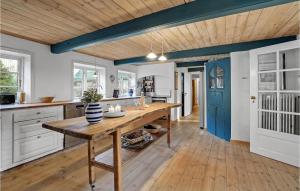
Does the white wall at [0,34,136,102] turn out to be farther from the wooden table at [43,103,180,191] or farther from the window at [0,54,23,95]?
the wooden table at [43,103,180,191]

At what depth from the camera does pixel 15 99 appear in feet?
10.0

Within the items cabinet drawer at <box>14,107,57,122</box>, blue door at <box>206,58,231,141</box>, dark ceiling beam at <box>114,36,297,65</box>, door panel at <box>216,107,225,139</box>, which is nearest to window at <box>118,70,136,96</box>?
dark ceiling beam at <box>114,36,297,65</box>

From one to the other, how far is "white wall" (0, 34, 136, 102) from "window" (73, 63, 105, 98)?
31cm

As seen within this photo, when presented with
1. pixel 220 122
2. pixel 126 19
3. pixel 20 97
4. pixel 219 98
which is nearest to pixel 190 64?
pixel 219 98

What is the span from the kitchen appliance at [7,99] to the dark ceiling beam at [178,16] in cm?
170

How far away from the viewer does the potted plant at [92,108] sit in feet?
5.72

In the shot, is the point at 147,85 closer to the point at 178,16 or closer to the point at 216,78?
the point at 216,78

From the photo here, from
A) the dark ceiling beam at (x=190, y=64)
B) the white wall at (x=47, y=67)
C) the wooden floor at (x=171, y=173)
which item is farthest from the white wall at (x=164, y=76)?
the wooden floor at (x=171, y=173)

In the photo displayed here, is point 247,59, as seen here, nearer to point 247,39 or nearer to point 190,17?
point 247,39

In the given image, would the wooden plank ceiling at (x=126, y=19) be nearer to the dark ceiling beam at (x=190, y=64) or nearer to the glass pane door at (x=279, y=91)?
the glass pane door at (x=279, y=91)

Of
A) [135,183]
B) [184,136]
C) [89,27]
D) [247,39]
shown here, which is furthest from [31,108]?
[247,39]

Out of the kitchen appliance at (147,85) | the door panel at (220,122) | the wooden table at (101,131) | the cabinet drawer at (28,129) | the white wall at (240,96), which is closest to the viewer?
the wooden table at (101,131)

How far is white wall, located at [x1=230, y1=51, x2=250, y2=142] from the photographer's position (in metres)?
3.59

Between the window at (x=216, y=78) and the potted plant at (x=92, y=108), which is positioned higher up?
the window at (x=216, y=78)
